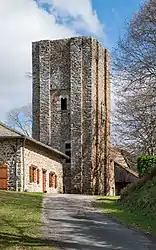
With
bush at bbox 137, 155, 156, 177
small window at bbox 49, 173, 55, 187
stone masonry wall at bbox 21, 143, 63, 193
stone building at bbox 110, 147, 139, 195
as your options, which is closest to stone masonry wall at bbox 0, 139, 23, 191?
stone masonry wall at bbox 21, 143, 63, 193

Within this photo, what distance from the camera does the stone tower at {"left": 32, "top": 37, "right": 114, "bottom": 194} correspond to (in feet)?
169

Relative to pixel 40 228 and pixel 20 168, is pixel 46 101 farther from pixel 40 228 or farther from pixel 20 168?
pixel 40 228

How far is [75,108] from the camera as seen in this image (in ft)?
170

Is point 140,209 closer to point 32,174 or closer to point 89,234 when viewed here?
point 89,234

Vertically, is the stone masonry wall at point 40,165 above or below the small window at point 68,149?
below

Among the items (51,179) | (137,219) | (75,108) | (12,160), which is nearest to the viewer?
(137,219)

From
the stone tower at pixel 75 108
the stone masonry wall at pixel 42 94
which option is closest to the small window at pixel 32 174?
the stone tower at pixel 75 108

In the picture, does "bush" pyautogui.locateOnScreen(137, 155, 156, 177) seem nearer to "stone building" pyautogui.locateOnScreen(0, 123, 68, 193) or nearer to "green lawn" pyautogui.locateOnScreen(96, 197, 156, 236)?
"stone building" pyautogui.locateOnScreen(0, 123, 68, 193)

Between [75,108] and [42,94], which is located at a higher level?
[42,94]

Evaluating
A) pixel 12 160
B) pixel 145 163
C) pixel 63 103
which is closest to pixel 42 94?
pixel 63 103

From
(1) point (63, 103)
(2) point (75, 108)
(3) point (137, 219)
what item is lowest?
(3) point (137, 219)

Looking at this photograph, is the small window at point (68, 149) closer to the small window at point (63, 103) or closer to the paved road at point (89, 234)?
the small window at point (63, 103)

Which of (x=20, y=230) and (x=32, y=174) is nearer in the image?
(x=20, y=230)

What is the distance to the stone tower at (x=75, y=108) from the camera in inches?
2024
